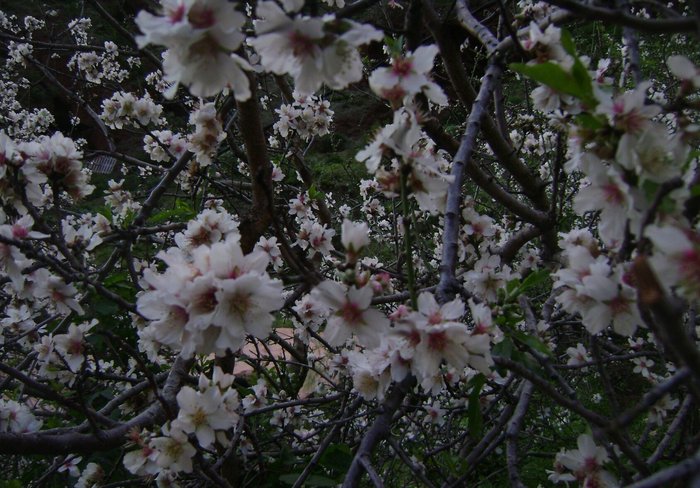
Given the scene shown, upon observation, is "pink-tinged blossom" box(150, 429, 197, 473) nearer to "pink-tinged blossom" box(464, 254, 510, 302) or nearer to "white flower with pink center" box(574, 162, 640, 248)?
"pink-tinged blossom" box(464, 254, 510, 302)

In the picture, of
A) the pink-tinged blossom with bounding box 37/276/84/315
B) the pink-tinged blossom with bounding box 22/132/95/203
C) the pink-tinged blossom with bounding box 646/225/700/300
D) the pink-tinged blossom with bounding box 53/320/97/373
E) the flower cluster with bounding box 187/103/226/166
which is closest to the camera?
the pink-tinged blossom with bounding box 646/225/700/300

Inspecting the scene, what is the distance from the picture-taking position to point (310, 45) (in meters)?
0.77

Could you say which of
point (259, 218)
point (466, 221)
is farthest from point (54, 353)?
point (466, 221)

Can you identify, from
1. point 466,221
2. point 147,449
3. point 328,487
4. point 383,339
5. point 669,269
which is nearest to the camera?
point 669,269

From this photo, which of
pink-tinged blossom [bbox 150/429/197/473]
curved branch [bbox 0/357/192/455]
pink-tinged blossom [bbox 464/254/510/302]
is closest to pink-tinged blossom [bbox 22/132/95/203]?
curved branch [bbox 0/357/192/455]

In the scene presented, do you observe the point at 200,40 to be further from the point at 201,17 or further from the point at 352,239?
the point at 352,239

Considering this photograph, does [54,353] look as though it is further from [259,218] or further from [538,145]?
[538,145]

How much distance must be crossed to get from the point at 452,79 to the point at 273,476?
1.63 metres

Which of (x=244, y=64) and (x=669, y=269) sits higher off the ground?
(x=244, y=64)

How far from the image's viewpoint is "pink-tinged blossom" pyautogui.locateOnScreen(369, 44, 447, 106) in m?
0.86

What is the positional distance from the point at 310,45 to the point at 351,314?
18.3 inches

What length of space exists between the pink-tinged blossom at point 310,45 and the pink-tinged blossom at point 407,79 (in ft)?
0.24

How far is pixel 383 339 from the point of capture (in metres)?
0.95

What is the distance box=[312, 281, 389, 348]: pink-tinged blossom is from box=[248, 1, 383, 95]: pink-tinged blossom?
35 cm
